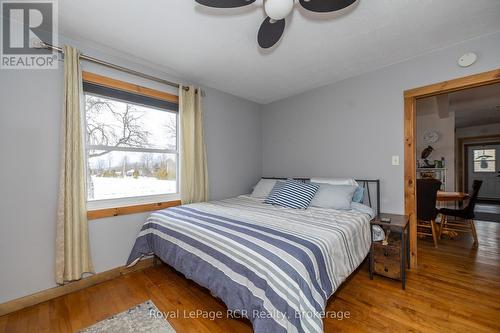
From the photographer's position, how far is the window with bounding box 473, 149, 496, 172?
7.00m

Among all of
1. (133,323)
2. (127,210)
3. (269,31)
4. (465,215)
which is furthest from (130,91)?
(465,215)

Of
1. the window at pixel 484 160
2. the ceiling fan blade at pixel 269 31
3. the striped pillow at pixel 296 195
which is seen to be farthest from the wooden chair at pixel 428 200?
the window at pixel 484 160

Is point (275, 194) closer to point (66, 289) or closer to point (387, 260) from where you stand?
point (387, 260)

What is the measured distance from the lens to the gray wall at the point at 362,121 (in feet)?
7.22

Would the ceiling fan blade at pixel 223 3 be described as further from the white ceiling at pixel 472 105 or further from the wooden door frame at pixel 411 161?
the white ceiling at pixel 472 105

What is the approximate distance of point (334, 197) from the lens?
2363mm

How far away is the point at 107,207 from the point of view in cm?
224

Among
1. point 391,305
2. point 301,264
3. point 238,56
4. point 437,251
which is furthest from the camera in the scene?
point 437,251

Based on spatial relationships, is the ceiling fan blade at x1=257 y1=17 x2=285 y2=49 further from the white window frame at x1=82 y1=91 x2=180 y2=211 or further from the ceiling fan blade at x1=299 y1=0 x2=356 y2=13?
the white window frame at x1=82 y1=91 x2=180 y2=211

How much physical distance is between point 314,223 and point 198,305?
121cm

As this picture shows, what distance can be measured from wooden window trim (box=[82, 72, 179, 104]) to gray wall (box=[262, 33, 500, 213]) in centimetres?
190

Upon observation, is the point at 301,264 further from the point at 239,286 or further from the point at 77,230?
the point at 77,230

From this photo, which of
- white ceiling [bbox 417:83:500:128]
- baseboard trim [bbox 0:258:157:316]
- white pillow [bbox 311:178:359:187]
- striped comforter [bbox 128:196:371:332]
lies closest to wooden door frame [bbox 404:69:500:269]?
white pillow [bbox 311:178:359:187]


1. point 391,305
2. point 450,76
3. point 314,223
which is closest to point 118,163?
point 314,223
